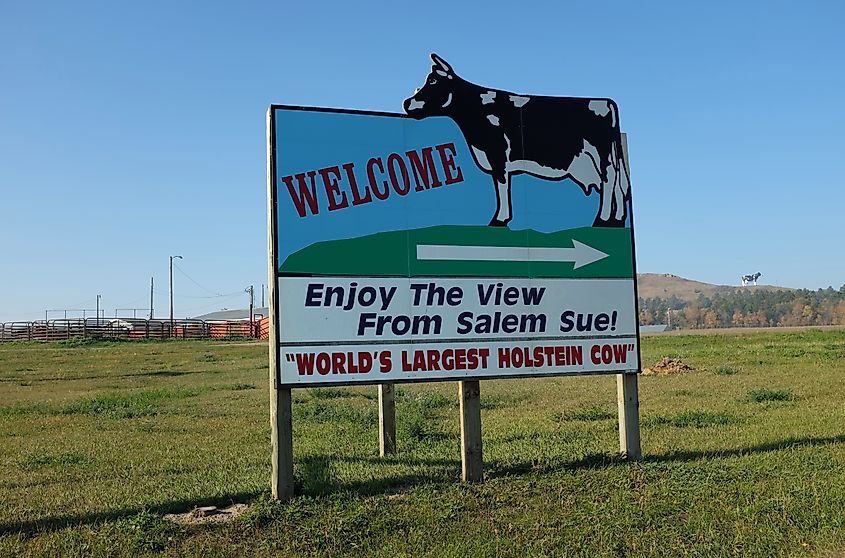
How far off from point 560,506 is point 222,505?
2765mm

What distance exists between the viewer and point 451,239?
763 centimetres

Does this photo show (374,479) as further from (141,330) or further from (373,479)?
(141,330)

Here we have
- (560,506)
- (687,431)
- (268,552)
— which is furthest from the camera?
(687,431)

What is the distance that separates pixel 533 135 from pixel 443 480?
3.40 meters

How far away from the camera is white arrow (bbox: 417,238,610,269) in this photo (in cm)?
754

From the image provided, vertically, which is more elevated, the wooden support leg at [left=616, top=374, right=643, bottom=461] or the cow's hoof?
the cow's hoof

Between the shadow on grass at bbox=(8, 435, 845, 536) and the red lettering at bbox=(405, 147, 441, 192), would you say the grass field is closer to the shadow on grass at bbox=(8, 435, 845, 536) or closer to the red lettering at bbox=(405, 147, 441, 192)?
the shadow on grass at bbox=(8, 435, 845, 536)

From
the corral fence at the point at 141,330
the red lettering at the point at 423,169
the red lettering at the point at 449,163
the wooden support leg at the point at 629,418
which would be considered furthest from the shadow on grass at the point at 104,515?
the corral fence at the point at 141,330

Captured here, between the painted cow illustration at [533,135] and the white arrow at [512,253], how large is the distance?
281 mm

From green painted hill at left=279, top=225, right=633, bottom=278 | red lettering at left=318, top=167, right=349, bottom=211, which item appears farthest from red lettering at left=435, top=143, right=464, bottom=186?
red lettering at left=318, top=167, right=349, bottom=211

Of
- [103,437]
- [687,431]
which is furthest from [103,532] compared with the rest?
[687,431]

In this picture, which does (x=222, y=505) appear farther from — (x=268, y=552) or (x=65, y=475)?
(x=65, y=475)

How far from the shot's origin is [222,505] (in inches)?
269

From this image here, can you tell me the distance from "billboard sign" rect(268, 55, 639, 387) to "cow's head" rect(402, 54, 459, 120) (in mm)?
13
